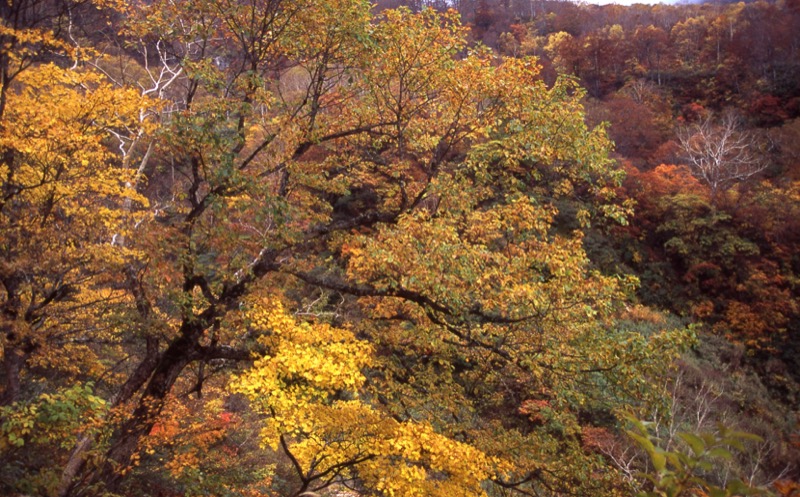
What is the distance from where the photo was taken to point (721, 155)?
20547 mm

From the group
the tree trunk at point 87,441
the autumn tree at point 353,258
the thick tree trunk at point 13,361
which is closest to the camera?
the autumn tree at point 353,258

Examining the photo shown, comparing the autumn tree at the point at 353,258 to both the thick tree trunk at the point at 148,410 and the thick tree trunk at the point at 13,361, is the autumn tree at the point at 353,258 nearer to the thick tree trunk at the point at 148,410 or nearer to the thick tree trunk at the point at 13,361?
the thick tree trunk at the point at 148,410

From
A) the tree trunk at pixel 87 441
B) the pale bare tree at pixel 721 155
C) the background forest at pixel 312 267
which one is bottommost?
the tree trunk at pixel 87 441

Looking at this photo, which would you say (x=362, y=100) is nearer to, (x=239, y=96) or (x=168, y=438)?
(x=239, y=96)

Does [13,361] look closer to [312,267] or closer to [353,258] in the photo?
[312,267]

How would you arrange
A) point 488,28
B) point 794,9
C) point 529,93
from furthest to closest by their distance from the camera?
1. point 488,28
2. point 794,9
3. point 529,93

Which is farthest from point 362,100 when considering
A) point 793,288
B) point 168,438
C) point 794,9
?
point 794,9

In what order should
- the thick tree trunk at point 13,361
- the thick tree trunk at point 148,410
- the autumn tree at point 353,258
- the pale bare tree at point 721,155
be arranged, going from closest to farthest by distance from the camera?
the autumn tree at point 353,258, the thick tree trunk at point 148,410, the thick tree trunk at point 13,361, the pale bare tree at point 721,155

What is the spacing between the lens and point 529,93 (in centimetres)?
659

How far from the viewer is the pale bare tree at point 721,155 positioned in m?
20.4

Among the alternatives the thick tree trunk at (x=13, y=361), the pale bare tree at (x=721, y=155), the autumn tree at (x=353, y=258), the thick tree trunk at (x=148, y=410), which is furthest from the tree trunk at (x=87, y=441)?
the pale bare tree at (x=721, y=155)

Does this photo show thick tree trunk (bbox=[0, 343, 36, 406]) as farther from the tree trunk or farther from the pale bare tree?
the pale bare tree

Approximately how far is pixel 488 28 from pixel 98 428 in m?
46.0

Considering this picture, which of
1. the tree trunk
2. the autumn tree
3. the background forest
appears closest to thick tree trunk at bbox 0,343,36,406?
the background forest
